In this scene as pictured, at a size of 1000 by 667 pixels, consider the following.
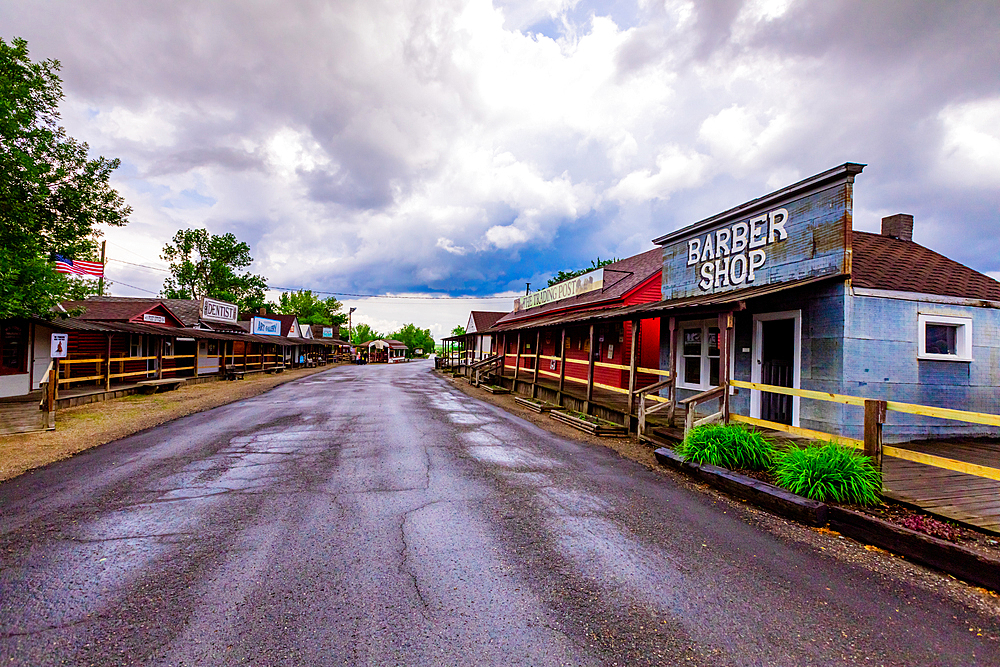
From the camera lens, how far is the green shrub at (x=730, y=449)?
650cm

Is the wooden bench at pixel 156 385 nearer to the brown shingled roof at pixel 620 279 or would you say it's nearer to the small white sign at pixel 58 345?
the small white sign at pixel 58 345

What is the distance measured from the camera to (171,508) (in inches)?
197

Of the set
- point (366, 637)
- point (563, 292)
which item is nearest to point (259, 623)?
point (366, 637)

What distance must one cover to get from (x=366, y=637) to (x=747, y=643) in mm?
2325

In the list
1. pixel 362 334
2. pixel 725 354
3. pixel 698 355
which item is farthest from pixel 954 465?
pixel 362 334

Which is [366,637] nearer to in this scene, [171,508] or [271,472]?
[171,508]

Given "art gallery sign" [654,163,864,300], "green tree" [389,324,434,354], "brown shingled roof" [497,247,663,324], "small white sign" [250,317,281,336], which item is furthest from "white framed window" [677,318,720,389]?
"green tree" [389,324,434,354]

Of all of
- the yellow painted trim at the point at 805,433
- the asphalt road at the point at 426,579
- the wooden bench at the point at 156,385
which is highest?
the yellow painted trim at the point at 805,433

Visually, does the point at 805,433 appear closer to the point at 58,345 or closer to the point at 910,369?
the point at 910,369

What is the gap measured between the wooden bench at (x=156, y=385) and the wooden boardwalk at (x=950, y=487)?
22844 mm

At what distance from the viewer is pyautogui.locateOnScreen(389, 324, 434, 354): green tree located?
3789 inches

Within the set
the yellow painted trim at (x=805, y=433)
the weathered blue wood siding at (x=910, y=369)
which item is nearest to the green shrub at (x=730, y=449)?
the yellow painted trim at (x=805, y=433)

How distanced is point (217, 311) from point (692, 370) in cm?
3315

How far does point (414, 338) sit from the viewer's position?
102m
